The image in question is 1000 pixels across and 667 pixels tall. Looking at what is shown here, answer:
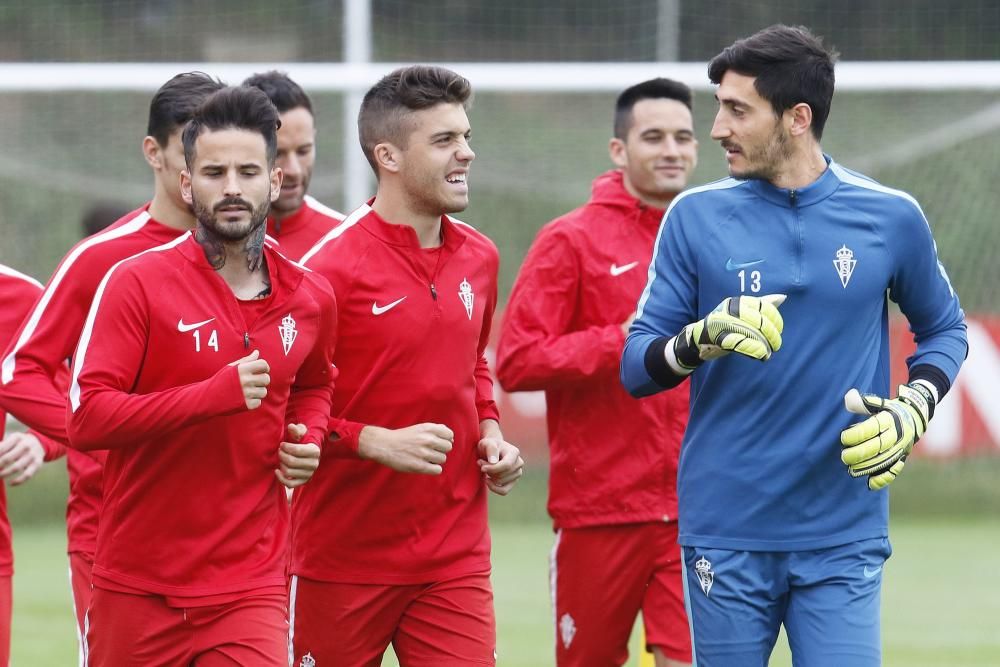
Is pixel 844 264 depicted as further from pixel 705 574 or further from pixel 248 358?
pixel 248 358

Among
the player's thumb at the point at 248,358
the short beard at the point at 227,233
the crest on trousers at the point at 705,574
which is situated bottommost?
the crest on trousers at the point at 705,574

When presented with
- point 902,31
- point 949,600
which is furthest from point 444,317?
point 902,31

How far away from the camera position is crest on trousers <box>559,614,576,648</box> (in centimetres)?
605

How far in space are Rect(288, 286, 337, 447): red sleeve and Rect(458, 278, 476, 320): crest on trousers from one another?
1.64 feet

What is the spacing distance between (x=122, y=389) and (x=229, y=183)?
2.21 feet

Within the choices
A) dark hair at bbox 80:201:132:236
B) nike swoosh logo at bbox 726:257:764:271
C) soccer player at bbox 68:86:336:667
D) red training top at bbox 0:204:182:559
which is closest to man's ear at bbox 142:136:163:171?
red training top at bbox 0:204:182:559

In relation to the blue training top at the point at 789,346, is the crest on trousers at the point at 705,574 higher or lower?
lower

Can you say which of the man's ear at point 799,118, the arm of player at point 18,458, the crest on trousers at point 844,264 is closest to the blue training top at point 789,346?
the crest on trousers at point 844,264

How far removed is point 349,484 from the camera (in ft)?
16.9

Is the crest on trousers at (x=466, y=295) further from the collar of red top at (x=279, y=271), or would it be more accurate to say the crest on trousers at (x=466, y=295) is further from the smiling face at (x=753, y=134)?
the smiling face at (x=753, y=134)

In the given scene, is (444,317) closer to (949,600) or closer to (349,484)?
(349,484)

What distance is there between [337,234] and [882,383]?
1823 mm

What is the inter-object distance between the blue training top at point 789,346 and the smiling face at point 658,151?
1550mm

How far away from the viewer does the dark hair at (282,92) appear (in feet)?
20.2
